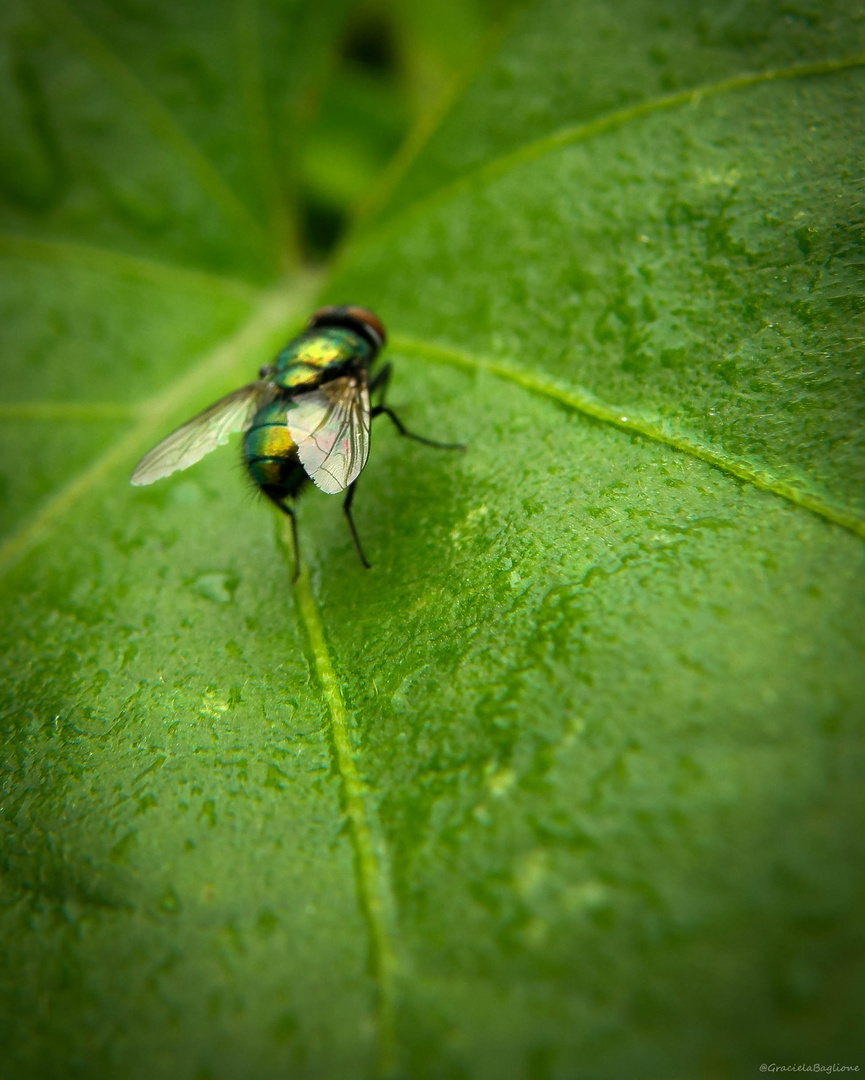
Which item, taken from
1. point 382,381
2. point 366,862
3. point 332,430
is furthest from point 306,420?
point 366,862

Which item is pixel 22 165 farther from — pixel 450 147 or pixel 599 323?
pixel 599 323

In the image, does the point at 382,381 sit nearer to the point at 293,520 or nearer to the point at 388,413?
the point at 388,413

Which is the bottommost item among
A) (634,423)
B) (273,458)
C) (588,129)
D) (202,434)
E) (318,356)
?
(634,423)

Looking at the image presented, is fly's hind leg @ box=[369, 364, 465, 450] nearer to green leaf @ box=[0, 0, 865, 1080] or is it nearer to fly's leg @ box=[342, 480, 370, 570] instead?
green leaf @ box=[0, 0, 865, 1080]

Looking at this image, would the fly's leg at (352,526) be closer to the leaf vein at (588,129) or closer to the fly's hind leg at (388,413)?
the fly's hind leg at (388,413)

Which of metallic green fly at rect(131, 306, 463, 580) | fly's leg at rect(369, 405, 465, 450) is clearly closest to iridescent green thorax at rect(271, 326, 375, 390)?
metallic green fly at rect(131, 306, 463, 580)

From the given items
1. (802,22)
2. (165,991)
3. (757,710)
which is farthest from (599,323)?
(165,991)
